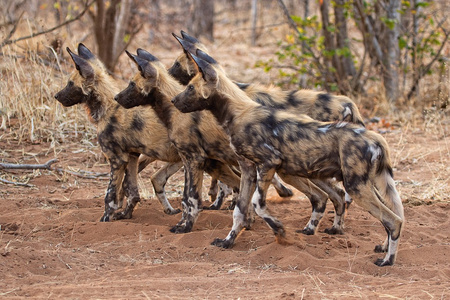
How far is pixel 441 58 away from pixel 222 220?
7.23 m

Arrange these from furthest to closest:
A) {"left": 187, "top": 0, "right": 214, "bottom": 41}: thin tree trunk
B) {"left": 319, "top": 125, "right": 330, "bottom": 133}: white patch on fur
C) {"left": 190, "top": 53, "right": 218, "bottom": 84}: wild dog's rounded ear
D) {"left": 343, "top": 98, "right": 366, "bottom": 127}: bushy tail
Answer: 1. {"left": 187, "top": 0, "right": 214, "bottom": 41}: thin tree trunk
2. {"left": 343, "top": 98, "right": 366, "bottom": 127}: bushy tail
3. {"left": 190, "top": 53, "right": 218, "bottom": 84}: wild dog's rounded ear
4. {"left": 319, "top": 125, "right": 330, "bottom": 133}: white patch on fur

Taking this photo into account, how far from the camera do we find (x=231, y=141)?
5582mm

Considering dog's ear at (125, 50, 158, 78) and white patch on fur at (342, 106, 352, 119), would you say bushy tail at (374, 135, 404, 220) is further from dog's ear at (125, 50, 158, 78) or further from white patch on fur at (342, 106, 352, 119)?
dog's ear at (125, 50, 158, 78)

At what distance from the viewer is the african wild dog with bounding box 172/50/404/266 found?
5.10 m

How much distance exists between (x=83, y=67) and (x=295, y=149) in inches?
97.8

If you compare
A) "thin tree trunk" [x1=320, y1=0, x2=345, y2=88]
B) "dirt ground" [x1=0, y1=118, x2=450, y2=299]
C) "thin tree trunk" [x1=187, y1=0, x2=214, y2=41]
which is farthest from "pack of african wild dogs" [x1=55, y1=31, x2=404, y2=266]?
"thin tree trunk" [x1=187, y1=0, x2=214, y2=41]

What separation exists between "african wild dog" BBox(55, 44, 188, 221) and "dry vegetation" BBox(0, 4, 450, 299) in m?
0.33

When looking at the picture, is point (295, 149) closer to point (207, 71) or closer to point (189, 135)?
point (207, 71)

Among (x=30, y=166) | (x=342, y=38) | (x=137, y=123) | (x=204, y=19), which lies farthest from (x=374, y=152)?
(x=204, y=19)

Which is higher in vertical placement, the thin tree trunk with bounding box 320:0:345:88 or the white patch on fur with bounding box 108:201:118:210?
the thin tree trunk with bounding box 320:0:345:88

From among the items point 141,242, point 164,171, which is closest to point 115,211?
point 164,171

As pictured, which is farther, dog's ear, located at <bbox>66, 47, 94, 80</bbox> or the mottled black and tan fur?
dog's ear, located at <bbox>66, 47, 94, 80</bbox>

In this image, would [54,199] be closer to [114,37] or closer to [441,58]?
[114,37]

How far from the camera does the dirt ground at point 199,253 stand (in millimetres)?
4277
